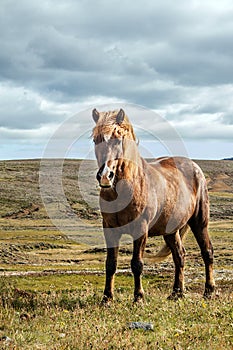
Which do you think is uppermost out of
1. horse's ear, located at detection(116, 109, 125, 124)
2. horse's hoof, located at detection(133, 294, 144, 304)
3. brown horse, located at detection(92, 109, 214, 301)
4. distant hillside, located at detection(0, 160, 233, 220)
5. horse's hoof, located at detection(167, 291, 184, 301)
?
horse's ear, located at detection(116, 109, 125, 124)

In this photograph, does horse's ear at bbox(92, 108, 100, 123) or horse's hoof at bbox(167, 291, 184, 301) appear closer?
horse's ear at bbox(92, 108, 100, 123)

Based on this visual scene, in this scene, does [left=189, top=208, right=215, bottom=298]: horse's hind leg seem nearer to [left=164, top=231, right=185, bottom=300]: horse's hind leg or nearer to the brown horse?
the brown horse

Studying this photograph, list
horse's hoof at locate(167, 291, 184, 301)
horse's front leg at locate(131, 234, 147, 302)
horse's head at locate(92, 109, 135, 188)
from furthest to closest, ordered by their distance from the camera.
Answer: horse's hoof at locate(167, 291, 184, 301) → horse's front leg at locate(131, 234, 147, 302) → horse's head at locate(92, 109, 135, 188)

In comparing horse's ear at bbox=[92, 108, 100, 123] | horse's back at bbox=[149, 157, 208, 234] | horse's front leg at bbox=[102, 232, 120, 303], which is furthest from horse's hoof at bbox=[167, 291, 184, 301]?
horse's ear at bbox=[92, 108, 100, 123]

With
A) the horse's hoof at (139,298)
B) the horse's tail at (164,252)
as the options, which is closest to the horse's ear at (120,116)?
the horse's hoof at (139,298)

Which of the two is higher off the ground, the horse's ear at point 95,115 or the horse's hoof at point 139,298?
the horse's ear at point 95,115

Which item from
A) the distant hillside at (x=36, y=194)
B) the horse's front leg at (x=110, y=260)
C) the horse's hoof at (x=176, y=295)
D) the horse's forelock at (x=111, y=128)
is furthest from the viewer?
the distant hillside at (x=36, y=194)

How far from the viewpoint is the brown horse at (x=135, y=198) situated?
898cm

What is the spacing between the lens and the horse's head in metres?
8.45

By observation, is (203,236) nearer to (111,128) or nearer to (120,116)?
(120,116)

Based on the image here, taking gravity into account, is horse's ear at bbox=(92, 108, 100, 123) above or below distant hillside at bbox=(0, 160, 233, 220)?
above

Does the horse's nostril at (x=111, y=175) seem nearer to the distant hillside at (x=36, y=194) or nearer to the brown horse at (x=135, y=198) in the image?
the brown horse at (x=135, y=198)

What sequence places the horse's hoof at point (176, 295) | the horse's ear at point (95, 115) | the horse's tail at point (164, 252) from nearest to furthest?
the horse's ear at point (95, 115)
the horse's hoof at point (176, 295)
the horse's tail at point (164, 252)

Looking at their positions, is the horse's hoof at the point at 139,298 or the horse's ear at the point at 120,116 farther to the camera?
the horse's hoof at the point at 139,298
